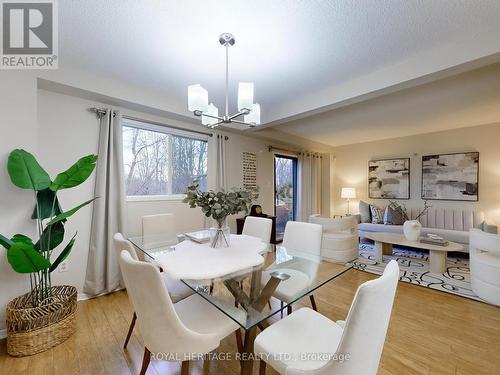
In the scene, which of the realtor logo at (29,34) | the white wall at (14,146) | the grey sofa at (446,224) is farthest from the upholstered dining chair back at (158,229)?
the grey sofa at (446,224)

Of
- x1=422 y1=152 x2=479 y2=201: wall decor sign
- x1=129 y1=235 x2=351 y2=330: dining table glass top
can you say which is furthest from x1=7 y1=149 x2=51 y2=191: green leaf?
x1=422 y1=152 x2=479 y2=201: wall decor sign

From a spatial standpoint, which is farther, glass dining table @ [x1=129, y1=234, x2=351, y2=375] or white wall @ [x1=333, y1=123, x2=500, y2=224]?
white wall @ [x1=333, y1=123, x2=500, y2=224]

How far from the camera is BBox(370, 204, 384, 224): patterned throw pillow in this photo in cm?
481

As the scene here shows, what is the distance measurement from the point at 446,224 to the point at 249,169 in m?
4.08

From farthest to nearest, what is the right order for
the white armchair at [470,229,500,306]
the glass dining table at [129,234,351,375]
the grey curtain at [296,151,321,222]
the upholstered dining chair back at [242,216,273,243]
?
the grey curtain at [296,151,321,222] → the upholstered dining chair back at [242,216,273,243] → the white armchair at [470,229,500,306] → the glass dining table at [129,234,351,375]

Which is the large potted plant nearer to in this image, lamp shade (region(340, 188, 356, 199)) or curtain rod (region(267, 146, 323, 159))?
curtain rod (region(267, 146, 323, 159))

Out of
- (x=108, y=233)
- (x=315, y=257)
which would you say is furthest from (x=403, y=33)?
(x=108, y=233)

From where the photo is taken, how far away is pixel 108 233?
2.53 metres

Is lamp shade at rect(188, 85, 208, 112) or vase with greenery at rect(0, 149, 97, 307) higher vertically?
lamp shade at rect(188, 85, 208, 112)

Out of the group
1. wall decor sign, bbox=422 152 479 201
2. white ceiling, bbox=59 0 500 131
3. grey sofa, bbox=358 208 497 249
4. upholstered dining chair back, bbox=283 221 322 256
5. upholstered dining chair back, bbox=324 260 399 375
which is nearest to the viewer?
upholstered dining chair back, bbox=324 260 399 375

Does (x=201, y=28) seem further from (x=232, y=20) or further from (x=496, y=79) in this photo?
(x=496, y=79)

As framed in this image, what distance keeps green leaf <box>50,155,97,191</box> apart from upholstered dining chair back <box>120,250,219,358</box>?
1.23m

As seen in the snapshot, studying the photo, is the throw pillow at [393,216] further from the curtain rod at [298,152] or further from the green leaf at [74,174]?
the green leaf at [74,174]

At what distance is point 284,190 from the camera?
5.15 metres
